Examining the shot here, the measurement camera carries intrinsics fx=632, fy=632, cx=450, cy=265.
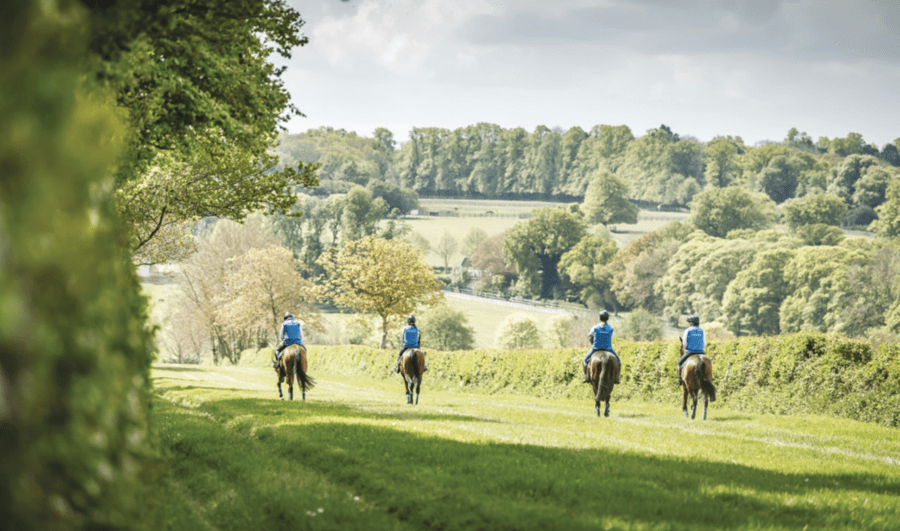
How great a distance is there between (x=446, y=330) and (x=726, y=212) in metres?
58.2

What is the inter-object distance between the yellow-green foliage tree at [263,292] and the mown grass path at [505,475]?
119 feet

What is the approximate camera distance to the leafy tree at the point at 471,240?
126 metres

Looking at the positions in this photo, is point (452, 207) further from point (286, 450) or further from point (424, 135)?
point (286, 450)

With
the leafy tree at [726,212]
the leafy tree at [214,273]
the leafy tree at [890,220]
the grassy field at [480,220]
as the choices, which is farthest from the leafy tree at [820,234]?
the leafy tree at [214,273]

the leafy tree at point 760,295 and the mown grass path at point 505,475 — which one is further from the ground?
the leafy tree at point 760,295

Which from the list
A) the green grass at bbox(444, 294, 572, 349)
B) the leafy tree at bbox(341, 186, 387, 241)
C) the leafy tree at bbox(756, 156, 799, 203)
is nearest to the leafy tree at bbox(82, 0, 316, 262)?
the green grass at bbox(444, 294, 572, 349)

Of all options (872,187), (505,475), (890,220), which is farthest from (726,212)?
(505,475)

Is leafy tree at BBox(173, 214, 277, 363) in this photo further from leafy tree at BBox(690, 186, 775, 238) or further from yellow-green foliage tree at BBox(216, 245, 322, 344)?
leafy tree at BBox(690, 186, 775, 238)

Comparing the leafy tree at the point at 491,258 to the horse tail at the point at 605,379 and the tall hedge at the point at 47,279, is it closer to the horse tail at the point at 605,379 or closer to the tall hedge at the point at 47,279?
the horse tail at the point at 605,379

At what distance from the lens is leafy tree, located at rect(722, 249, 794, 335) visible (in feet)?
248

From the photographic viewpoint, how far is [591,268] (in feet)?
356

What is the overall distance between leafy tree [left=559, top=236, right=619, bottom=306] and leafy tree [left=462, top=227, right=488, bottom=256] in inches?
818

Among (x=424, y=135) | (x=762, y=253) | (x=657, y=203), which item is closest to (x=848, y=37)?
(x=657, y=203)

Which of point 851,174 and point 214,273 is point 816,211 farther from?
point 214,273
